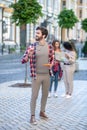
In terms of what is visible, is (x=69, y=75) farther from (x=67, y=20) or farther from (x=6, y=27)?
(x=67, y=20)

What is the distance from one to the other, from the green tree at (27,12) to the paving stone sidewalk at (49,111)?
20.9 metres

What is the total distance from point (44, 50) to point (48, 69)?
1.21 ft

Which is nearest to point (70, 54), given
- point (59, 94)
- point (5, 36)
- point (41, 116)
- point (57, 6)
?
point (59, 94)

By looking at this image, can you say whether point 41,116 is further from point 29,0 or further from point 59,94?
point 29,0

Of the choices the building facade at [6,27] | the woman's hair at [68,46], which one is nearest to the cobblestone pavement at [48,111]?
the woman's hair at [68,46]

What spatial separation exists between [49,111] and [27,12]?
2451cm

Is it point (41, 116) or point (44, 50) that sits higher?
point (44, 50)

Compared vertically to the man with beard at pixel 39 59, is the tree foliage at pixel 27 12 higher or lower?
higher

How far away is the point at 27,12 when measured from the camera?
34344 mm

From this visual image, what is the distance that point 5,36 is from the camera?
1801 inches

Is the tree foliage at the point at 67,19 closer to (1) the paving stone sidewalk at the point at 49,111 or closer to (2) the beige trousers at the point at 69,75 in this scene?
(1) the paving stone sidewalk at the point at 49,111

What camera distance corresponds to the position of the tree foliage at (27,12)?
34.7 meters

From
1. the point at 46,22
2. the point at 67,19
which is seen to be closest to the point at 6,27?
the point at 46,22

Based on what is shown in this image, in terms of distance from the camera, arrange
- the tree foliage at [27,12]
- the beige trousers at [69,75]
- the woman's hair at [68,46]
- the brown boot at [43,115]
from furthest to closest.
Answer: the tree foliage at [27,12]
the beige trousers at [69,75]
the woman's hair at [68,46]
the brown boot at [43,115]
